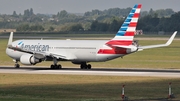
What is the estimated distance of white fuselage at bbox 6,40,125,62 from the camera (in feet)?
216

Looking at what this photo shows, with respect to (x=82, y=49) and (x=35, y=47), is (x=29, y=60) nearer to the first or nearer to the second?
(x=35, y=47)

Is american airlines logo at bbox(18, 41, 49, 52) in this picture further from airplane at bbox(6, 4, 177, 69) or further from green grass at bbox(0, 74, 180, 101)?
green grass at bbox(0, 74, 180, 101)

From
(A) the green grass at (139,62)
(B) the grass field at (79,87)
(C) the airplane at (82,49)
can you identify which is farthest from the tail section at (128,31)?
(A) the green grass at (139,62)

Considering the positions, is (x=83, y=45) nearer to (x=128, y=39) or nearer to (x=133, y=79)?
(x=128, y=39)

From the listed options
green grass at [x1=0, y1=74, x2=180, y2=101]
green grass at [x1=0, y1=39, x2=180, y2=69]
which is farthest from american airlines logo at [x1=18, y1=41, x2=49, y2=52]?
green grass at [x1=0, y1=74, x2=180, y2=101]

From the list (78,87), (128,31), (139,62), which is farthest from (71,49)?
(78,87)

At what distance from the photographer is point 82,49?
66.9m

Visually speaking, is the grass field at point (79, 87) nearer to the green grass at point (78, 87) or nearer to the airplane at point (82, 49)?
the green grass at point (78, 87)

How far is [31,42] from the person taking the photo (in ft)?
230

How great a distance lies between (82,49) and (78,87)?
20332mm

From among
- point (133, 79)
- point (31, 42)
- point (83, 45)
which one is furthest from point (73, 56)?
point (133, 79)

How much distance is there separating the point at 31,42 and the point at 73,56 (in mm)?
6240

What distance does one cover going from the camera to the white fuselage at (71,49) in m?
65.8

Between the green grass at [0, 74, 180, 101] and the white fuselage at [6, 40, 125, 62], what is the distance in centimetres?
941
